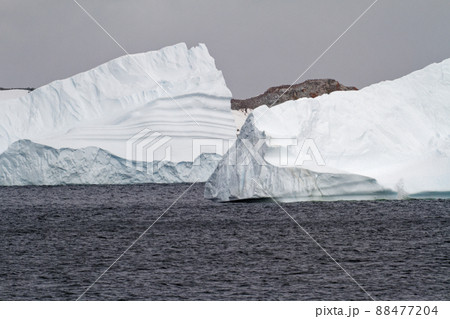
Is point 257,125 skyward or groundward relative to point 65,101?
groundward

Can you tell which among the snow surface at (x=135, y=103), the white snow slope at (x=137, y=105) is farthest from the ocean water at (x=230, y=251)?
the snow surface at (x=135, y=103)

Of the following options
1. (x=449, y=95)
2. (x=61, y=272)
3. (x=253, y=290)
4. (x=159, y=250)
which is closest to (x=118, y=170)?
(x=449, y=95)

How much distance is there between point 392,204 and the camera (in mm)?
26219

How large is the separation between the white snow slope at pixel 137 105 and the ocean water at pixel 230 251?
32.1 feet

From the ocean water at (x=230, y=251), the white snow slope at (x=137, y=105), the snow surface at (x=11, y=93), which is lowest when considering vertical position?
the ocean water at (x=230, y=251)

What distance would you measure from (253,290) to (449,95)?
560 inches

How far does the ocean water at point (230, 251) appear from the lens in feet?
42.2

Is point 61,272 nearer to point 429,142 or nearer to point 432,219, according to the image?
point 432,219

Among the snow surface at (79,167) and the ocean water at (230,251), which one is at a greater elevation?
the snow surface at (79,167)

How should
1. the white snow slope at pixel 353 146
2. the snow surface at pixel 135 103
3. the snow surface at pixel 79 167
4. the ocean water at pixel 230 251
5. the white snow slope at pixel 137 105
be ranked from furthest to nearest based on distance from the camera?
the snow surface at pixel 135 103 < the white snow slope at pixel 137 105 < the snow surface at pixel 79 167 < the white snow slope at pixel 353 146 < the ocean water at pixel 230 251

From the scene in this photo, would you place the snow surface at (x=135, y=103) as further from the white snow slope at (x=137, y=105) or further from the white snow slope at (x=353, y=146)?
the white snow slope at (x=353, y=146)

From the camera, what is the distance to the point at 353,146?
942 inches

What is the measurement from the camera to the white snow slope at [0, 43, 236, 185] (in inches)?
1497

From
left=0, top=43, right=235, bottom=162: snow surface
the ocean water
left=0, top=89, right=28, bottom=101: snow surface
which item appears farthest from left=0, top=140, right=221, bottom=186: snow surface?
left=0, top=89, right=28, bottom=101: snow surface
